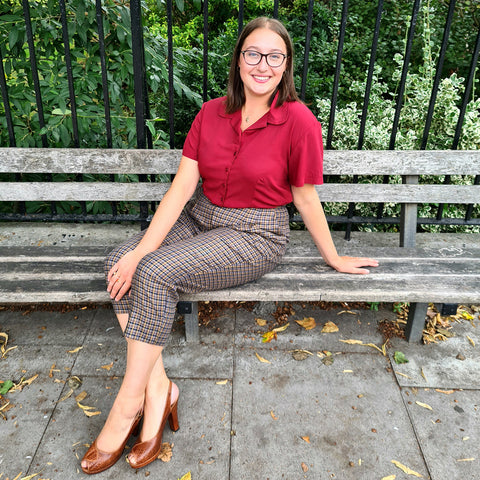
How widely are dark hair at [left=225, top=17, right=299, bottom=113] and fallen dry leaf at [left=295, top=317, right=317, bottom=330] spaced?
1.43m

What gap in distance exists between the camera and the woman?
206 cm

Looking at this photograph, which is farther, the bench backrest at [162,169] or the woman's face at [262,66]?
the bench backrest at [162,169]

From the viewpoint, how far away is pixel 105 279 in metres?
2.50

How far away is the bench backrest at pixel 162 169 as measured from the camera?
2.78 metres

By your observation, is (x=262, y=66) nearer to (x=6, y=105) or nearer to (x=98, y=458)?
(x=6, y=105)

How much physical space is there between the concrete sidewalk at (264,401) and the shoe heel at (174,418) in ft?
0.10

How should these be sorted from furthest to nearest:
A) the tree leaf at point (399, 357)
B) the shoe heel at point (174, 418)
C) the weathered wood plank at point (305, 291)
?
the tree leaf at point (399, 357), the weathered wood plank at point (305, 291), the shoe heel at point (174, 418)


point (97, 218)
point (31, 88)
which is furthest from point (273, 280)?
point (31, 88)

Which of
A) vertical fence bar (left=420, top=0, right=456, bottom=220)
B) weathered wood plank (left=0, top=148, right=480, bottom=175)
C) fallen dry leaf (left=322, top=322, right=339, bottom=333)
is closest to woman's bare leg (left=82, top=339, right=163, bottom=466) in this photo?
weathered wood plank (left=0, top=148, right=480, bottom=175)

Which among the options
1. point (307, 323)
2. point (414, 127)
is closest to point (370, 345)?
point (307, 323)

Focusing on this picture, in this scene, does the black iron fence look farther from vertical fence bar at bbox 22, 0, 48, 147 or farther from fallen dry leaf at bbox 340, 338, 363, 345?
fallen dry leaf at bbox 340, 338, 363, 345

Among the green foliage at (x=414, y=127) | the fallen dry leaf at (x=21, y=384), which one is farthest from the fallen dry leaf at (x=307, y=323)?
the fallen dry leaf at (x=21, y=384)

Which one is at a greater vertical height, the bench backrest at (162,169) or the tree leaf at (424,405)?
the bench backrest at (162,169)

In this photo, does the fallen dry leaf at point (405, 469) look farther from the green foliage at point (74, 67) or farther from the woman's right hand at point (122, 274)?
the green foliage at point (74, 67)
